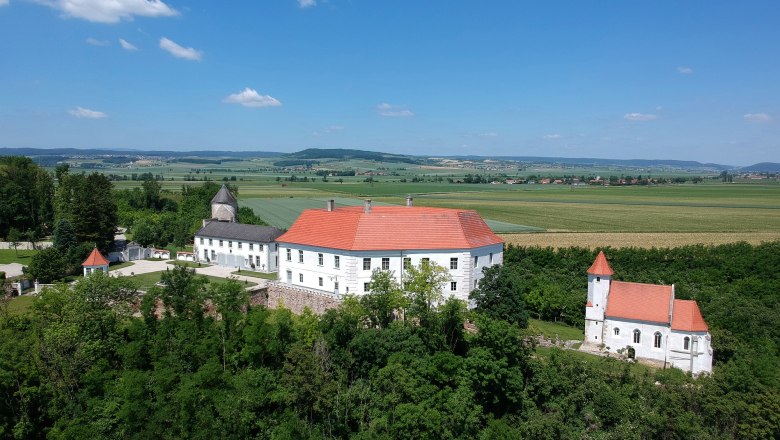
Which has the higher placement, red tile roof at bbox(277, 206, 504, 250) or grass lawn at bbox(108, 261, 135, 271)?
red tile roof at bbox(277, 206, 504, 250)

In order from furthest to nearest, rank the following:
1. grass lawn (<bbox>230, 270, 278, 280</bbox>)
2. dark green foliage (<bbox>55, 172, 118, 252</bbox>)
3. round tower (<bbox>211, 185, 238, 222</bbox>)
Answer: round tower (<bbox>211, 185, 238, 222</bbox>) < dark green foliage (<bbox>55, 172, 118, 252</bbox>) < grass lawn (<bbox>230, 270, 278, 280</bbox>)

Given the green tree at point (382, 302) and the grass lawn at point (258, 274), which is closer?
the green tree at point (382, 302)

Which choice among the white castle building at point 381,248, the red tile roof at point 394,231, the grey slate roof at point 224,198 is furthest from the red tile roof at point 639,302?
the grey slate roof at point 224,198

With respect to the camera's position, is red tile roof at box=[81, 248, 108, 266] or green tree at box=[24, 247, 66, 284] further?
red tile roof at box=[81, 248, 108, 266]

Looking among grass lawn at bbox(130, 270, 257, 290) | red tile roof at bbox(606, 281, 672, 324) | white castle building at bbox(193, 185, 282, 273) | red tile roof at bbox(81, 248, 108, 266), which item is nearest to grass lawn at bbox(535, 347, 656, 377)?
red tile roof at bbox(606, 281, 672, 324)

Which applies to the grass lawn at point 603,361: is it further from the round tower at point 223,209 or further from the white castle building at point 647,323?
the round tower at point 223,209

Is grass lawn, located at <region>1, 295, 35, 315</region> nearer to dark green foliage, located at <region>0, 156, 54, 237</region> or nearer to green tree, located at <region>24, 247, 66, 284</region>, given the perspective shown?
green tree, located at <region>24, 247, 66, 284</region>

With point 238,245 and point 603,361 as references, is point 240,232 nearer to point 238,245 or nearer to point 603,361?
point 238,245
